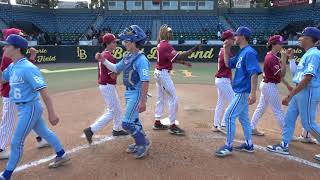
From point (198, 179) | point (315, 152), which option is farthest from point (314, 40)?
point (198, 179)

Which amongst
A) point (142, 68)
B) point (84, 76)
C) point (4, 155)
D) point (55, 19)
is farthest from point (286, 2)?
point (4, 155)

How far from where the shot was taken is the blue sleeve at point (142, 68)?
17.6 ft

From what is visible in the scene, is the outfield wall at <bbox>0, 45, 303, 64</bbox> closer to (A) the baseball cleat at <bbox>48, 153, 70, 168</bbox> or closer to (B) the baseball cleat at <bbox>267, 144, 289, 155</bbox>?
(B) the baseball cleat at <bbox>267, 144, 289, 155</bbox>

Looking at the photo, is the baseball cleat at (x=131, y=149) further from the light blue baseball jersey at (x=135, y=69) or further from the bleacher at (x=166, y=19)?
the bleacher at (x=166, y=19)

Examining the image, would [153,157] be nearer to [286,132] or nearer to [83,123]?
[286,132]

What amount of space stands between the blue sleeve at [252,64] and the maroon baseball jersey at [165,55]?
5.53 ft

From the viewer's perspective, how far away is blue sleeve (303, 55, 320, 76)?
17.5 ft

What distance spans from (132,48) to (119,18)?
3224 centimetres

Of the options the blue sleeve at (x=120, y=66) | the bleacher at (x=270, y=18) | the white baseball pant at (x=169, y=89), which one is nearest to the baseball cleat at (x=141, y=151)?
the blue sleeve at (x=120, y=66)

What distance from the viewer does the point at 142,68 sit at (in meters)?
5.41

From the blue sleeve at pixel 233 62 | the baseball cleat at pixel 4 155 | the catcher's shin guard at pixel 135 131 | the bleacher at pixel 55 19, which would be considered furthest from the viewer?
the bleacher at pixel 55 19

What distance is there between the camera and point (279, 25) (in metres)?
35.0

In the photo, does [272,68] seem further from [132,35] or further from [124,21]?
[124,21]

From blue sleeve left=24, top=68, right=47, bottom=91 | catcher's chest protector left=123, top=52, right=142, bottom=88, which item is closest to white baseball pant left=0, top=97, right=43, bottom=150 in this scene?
blue sleeve left=24, top=68, right=47, bottom=91
